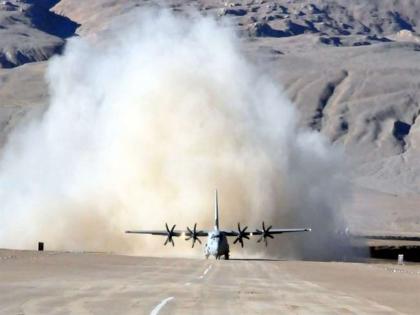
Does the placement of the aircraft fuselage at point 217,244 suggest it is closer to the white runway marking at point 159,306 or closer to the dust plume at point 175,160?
the dust plume at point 175,160

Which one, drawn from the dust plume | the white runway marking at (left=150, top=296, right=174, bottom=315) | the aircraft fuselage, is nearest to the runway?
the white runway marking at (left=150, top=296, right=174, bottom=315)

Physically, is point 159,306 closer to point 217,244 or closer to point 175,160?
point 217,244

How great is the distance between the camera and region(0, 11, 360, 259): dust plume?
326 feet

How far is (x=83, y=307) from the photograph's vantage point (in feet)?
94.7

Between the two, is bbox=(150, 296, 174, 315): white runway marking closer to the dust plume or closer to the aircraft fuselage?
the aircraft fuselage

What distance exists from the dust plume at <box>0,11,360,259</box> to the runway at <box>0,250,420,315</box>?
39.9m

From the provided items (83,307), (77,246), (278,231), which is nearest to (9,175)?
(77,246)

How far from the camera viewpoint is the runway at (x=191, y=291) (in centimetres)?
2952

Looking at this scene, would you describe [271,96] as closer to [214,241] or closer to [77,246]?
[77,246]

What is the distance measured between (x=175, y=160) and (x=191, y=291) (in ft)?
213

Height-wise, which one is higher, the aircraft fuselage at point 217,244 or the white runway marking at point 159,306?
the aircraft fuselage at point 217,244

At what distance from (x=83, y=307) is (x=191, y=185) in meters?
70.1

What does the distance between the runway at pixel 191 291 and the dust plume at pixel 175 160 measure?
3987 cm

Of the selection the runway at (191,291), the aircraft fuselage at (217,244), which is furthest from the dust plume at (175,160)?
the runway at (191,291)
